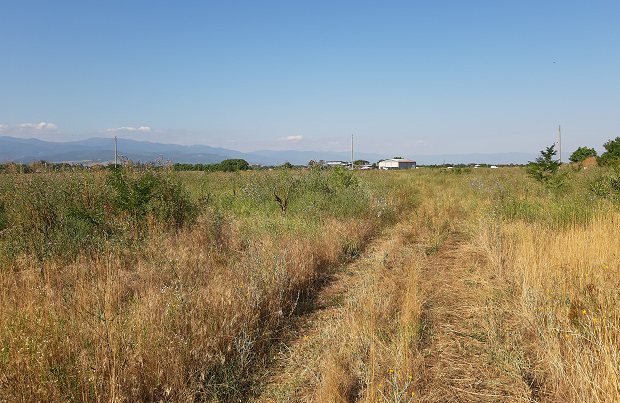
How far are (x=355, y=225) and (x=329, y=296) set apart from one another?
3122 mm

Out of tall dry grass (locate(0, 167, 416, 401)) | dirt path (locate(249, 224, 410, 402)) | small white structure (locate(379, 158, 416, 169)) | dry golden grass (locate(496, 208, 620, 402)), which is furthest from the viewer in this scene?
small white structure (locate(379, 158, 416, 169))

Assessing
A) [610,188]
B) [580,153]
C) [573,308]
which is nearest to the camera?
[573,308]

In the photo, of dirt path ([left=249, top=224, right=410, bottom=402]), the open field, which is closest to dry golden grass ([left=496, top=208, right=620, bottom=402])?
the open field

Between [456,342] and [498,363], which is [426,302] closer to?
[456,342]

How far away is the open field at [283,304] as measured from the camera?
244 cm

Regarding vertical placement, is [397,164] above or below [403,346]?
above

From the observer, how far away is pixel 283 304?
13.4 ft

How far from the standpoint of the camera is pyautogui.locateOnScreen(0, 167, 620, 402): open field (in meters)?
2.44

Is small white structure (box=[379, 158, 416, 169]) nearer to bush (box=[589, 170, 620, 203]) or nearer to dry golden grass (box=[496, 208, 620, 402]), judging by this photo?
bush (box=[589, 170, 620, 203])

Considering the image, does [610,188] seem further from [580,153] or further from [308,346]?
[580,153]

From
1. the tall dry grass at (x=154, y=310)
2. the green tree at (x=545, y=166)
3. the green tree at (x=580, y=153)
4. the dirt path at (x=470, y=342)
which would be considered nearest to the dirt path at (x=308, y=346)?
the tall dry grass at (x=154, y=310)

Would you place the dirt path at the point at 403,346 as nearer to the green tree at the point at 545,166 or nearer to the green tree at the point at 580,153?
the green tree at the point at 545,166

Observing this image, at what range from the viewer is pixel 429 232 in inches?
308

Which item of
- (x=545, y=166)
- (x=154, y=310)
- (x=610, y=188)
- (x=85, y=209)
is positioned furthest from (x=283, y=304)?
(x=545, y=166)
